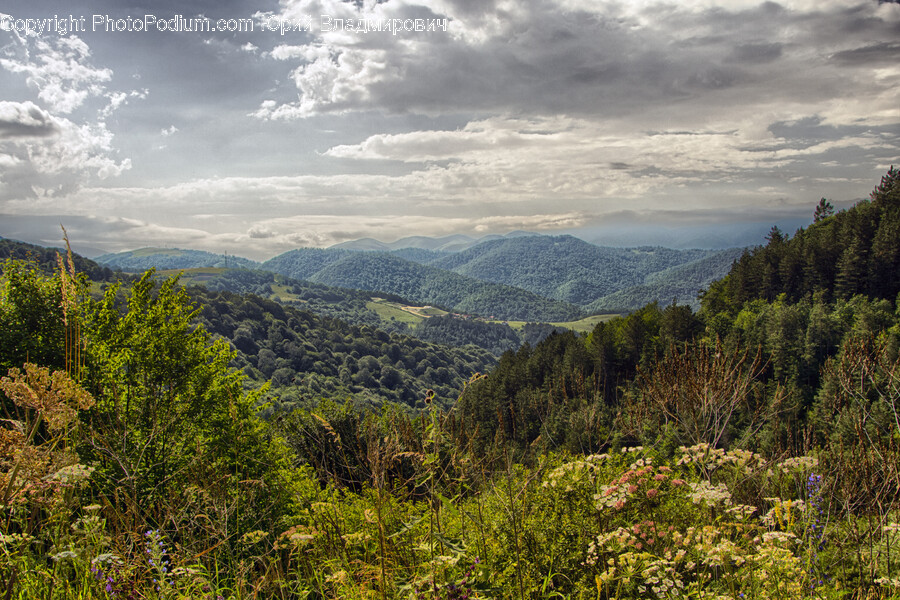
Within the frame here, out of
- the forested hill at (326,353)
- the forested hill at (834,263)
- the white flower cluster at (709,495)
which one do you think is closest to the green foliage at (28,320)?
the white flower cluster at (709,495)

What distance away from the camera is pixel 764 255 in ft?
245

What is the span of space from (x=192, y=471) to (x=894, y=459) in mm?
4348

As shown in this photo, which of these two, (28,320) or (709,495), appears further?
(28,320)

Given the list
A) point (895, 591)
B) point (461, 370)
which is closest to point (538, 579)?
point (895, 591)

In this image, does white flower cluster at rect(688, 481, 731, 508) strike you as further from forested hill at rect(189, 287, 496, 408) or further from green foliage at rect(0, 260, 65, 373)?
forested hill at rect(189, 287, 496, 408)

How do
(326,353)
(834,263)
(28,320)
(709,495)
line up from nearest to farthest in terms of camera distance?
(709,495)
(28,320)
(834,263)
(326,353)

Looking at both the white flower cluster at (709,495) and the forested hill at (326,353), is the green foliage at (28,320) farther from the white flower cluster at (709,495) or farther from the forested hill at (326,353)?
the forested hill at (326,353)

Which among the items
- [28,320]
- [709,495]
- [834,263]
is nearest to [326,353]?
[834,263]

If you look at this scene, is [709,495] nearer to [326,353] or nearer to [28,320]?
[28,320]

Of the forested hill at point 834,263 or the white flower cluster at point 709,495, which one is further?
the forested hill at point 834,263

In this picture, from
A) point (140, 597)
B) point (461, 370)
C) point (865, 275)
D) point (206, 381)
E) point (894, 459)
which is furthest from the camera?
point (461, 370)

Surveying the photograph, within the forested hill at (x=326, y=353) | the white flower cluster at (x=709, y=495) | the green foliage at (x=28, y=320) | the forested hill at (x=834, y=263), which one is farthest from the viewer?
the forested hill at (x=326, y=353)

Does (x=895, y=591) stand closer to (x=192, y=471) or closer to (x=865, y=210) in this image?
(x=192, y=471)

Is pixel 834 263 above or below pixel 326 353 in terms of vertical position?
above
